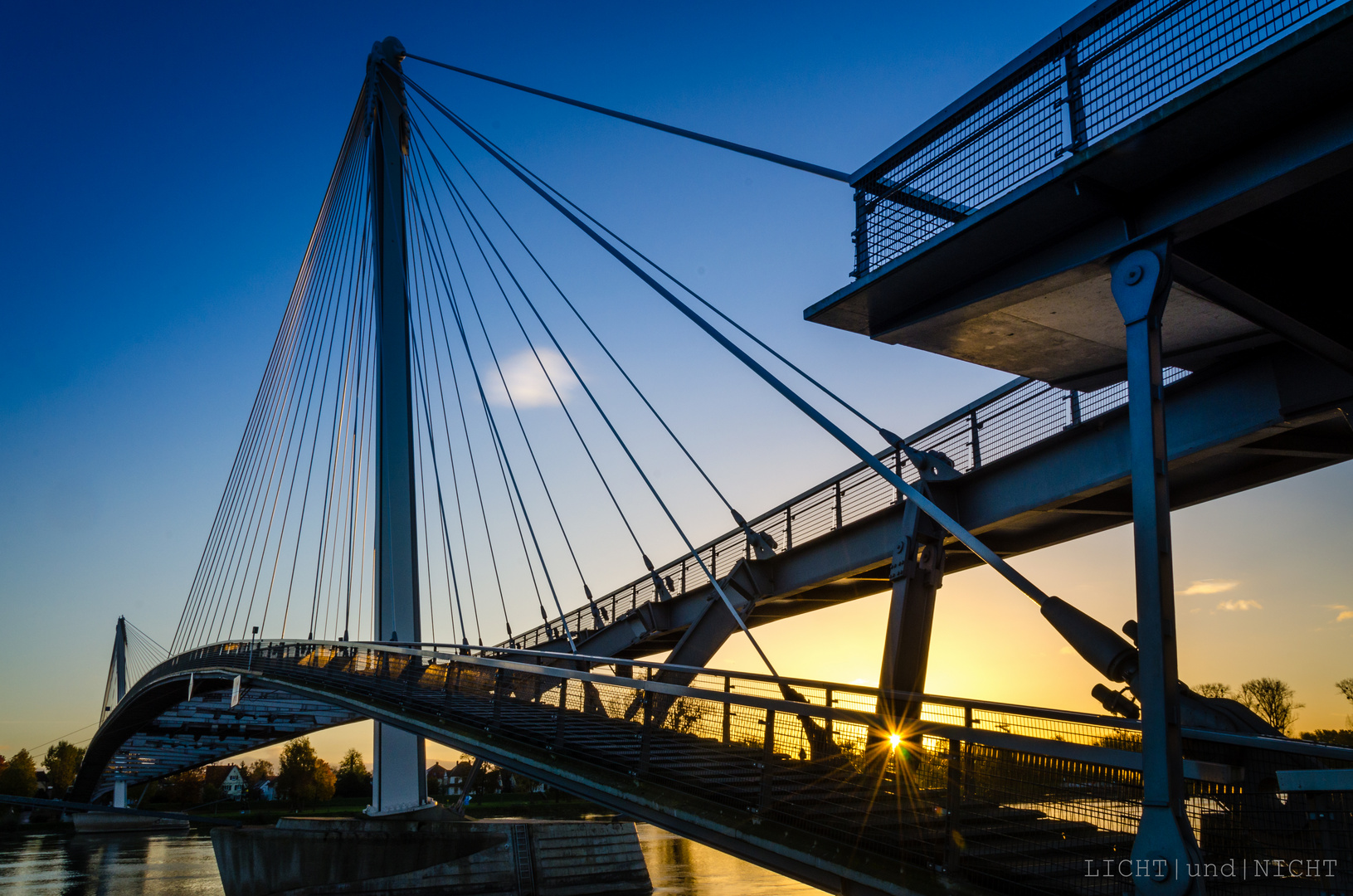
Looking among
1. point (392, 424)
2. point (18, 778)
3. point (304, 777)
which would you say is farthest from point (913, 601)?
point (18, 778)

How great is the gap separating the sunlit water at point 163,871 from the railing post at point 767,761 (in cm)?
1823

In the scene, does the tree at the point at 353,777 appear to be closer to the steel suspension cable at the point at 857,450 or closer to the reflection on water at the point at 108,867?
the reflection on water at the point at 108,867

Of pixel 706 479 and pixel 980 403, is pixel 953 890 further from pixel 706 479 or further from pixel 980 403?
pixel 706 479

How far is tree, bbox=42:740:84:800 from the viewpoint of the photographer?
107 m

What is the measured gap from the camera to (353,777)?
10762cm

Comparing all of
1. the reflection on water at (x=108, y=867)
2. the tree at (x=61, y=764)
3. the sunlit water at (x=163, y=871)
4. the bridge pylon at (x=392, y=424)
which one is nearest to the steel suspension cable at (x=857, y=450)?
the bridge pylon at (x=392, y=424)

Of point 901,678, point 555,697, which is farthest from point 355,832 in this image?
point 901,678

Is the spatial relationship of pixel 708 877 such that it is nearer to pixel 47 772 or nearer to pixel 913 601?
pixel 913 601

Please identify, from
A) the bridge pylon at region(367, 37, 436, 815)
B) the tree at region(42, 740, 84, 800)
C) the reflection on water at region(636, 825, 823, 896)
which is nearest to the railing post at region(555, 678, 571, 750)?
the bridge pylon at region(367, 37, 436, 815)

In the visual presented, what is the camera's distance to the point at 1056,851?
21.9 ft

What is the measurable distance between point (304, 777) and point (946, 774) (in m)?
111

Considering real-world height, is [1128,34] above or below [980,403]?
above

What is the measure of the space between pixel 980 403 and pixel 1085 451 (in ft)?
5.90

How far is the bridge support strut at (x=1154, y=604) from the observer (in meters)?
4.88
